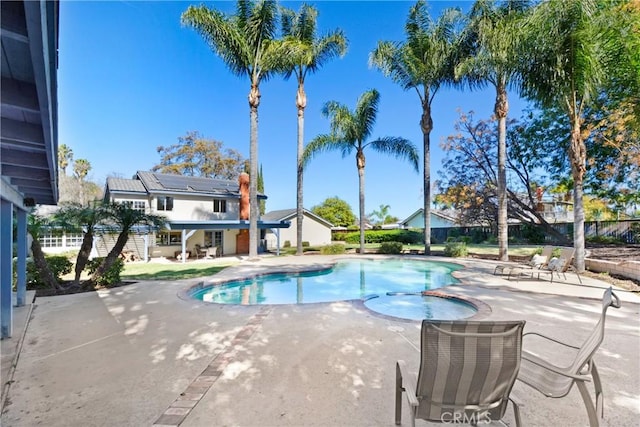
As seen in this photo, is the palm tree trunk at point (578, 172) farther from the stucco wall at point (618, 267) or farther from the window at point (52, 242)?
the window at point (52, 242)

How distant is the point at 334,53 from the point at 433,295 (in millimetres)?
17110

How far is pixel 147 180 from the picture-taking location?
2084cm

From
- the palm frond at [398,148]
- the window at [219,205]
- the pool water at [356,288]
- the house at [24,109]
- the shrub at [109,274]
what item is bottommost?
the pool water at [356,288]

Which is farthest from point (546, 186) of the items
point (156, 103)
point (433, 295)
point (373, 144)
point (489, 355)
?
point (156, 103)

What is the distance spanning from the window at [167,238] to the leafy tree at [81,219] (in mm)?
10818

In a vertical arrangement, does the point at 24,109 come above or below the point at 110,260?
above

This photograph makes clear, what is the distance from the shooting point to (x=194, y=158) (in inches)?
1416

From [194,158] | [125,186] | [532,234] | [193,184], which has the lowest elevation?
[532,234]

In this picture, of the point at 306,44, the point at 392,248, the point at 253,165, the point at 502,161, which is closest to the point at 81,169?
the point at 253,165

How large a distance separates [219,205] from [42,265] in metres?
14.1

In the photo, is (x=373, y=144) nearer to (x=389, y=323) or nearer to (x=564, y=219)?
(x=389, y=323)

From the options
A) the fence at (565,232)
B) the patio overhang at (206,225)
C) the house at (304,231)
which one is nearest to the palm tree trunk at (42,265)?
the patio overhang at (206,225)

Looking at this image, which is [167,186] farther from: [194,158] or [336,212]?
[336,212]

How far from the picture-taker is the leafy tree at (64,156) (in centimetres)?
3477
